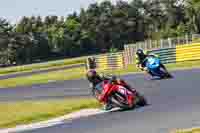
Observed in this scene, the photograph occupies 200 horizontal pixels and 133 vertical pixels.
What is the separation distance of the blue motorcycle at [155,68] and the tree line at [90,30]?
6751 centimetres

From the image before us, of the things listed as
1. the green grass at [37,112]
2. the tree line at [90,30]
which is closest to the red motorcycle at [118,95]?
the green grass at [37,112]

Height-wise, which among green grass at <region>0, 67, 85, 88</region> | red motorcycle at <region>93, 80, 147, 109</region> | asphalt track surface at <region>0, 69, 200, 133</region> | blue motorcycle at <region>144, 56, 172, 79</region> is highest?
blue motorcycle at <region>144, 56, 172, 79</region>

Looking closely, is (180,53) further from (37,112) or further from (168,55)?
(37,112)

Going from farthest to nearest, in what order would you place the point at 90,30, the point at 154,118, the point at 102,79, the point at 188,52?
the point at 90,30, the point at 188,52, the point at 102,79, the point at 154,118

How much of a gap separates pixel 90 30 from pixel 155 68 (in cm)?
8641

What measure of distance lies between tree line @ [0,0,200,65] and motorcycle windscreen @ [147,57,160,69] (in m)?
67.5

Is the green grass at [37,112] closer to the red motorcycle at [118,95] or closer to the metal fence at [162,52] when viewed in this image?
the red motorcycle at [118,95]

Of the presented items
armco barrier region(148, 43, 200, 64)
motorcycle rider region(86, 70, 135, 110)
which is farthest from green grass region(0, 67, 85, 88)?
motorcycle rider region(86, 70, 135, 110)

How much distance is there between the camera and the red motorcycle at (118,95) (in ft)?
52.9

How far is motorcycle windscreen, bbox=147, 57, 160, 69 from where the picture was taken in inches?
960

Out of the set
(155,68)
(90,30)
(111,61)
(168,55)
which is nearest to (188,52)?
(168,55)

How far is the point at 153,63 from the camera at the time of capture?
2450 centimetres

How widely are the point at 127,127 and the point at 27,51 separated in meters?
91.3

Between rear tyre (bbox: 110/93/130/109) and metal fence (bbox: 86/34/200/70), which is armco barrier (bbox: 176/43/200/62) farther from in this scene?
rear tyre (bbox: 110/93/130/109)
